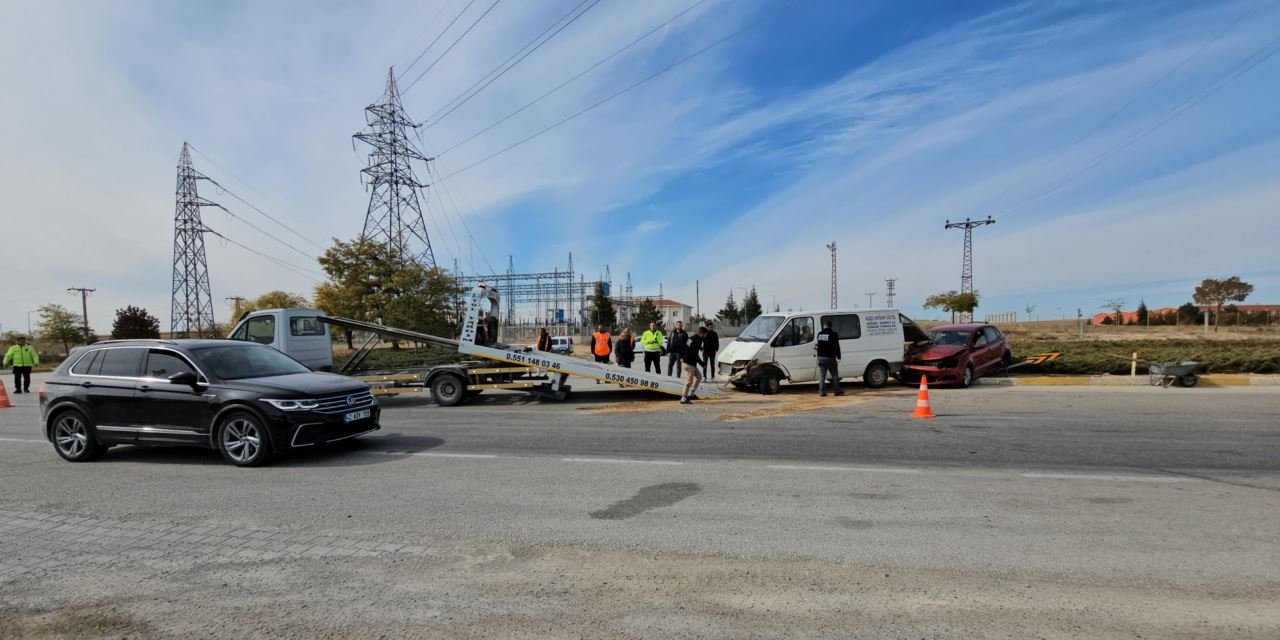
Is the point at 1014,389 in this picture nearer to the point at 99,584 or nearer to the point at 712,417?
the point at 712,417

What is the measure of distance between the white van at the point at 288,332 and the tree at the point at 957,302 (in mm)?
49002

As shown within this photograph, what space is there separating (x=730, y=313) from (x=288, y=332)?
7031cm

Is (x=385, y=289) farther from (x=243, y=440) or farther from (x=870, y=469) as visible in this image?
(x=870, y=469)

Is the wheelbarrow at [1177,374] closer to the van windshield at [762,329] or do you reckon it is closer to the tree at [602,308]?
the van windshield at [762,329]

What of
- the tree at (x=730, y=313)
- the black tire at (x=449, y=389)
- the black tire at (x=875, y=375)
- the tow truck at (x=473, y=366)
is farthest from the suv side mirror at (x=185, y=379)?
the tree at (x=730, y=313)

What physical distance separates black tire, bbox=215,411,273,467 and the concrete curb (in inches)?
619

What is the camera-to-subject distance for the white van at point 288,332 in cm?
1354

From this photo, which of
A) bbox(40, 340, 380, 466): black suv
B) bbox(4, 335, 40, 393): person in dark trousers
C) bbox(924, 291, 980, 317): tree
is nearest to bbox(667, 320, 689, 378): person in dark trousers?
bbox(40, 340, 380, 466): black suv

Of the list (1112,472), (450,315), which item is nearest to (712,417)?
→ (1112,472)

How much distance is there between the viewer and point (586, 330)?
66.3 metres

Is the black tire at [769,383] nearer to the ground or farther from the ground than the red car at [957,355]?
nearer to the ground

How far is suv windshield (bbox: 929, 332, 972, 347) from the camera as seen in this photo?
52.2ft

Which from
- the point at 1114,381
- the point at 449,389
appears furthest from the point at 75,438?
the point at 1114,381

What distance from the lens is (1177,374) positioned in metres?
15.0
